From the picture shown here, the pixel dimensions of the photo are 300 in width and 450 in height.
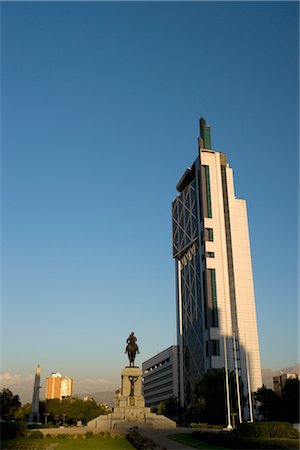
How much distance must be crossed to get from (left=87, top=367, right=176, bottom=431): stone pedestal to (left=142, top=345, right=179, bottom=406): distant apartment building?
3223 inches

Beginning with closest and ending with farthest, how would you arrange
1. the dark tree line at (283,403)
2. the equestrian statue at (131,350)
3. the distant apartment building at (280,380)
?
the equestrian statue at (131,350) → the dark tree line at (283,403) → the distant apartment building at (280,380)

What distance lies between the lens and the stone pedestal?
48209 millimetres

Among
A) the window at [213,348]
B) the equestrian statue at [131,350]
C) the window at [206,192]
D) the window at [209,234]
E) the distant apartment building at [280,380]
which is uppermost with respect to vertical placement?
the window at [206,192]

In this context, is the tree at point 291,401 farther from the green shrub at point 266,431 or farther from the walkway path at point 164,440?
the green shrub at point 266,431

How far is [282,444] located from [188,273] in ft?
351

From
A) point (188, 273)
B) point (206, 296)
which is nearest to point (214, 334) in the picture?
point (206, 296)

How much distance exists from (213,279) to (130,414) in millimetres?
66096

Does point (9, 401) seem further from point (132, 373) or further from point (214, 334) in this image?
point (214, 334)

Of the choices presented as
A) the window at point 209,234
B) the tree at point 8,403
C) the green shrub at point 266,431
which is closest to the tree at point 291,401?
the green shrub at point 266,431

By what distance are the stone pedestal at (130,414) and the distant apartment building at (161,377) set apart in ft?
269

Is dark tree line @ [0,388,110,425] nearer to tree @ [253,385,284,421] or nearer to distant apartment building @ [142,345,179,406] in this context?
tree @ [253,385,284,421]

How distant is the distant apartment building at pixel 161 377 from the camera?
452 ft

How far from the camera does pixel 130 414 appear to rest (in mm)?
52344

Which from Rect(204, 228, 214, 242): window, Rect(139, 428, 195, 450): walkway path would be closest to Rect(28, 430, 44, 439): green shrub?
Rect(139, 428, 195, 450): walkway path
